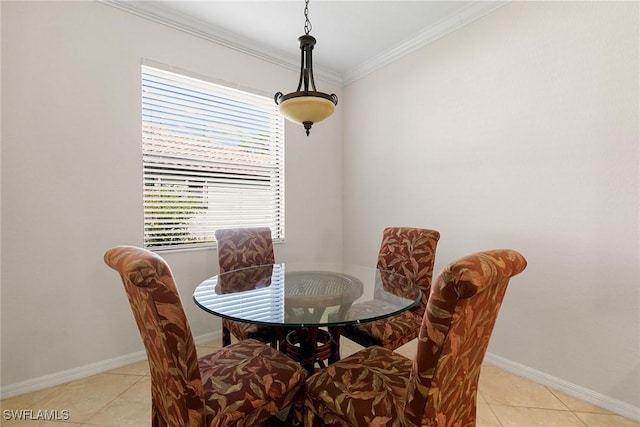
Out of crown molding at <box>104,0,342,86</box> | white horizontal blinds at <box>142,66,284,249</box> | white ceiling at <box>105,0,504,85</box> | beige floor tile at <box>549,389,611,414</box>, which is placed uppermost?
white ceiling at <box>105,0,504,85</box>

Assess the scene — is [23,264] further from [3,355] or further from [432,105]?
[432,105]

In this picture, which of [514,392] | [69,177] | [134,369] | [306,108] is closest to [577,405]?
[514,392]

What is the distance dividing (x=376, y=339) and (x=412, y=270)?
A: 0.61 m

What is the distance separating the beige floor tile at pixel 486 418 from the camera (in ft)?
5.34

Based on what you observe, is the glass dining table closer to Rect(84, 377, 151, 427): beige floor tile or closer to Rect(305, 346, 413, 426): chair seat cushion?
Rect(305, 346, 413, 426): chair seat cushion

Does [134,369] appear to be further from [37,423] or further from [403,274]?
[403,274]

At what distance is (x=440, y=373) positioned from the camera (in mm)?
843

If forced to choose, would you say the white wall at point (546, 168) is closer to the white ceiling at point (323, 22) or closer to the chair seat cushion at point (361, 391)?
the white ceiling at point (323, 22)

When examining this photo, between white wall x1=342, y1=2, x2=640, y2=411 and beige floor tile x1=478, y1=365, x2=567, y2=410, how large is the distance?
143 mm

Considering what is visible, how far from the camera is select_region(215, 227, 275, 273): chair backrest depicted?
2.24 m

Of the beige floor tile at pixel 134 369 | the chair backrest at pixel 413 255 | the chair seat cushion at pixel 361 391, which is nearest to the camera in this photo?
the chair seat cushion at pixel 361 391

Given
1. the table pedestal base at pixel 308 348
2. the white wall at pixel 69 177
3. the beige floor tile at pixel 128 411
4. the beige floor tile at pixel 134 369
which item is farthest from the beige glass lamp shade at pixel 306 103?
the beige floor tile at pixel 134 369

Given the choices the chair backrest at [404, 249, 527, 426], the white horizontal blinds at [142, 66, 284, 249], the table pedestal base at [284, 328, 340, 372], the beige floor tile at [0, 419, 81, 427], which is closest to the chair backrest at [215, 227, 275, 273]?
the white horizontal blinds at [142, 66, 284, 249]

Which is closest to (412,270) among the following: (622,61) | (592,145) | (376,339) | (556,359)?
(376,339)
